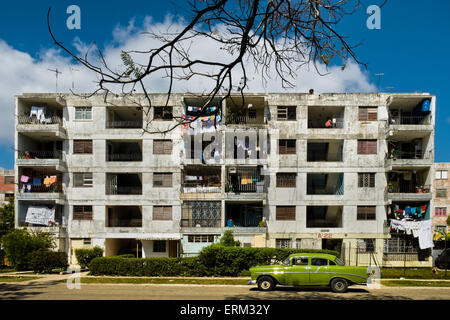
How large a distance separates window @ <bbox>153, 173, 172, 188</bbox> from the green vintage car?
1585cm

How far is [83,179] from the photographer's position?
3209cm

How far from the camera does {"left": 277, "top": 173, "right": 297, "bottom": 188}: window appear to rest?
31.6 metres

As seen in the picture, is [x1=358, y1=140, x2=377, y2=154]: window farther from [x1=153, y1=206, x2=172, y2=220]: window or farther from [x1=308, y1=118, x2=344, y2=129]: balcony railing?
[x1=153, y1=206, x2=172, y2=220]: window

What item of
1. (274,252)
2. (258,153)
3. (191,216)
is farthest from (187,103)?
(274,252)

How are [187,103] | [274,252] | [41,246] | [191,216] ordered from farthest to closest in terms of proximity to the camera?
[187,103] → [191,216] → [41,246] → [274,252]

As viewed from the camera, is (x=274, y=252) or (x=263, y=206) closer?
(x=274, y=252)

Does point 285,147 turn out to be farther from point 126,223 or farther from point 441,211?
point 441,211

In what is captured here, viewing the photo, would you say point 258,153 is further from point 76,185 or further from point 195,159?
point 76,185

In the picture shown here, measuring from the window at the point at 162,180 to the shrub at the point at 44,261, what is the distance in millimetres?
9224

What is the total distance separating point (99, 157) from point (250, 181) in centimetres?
1271

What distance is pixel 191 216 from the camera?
101 ft

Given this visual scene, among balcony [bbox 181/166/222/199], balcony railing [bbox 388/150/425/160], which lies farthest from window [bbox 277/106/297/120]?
balcony railing [bbox 388/150/425/160]

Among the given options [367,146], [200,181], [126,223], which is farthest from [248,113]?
[126,223]

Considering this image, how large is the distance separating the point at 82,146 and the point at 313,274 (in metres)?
22.8
